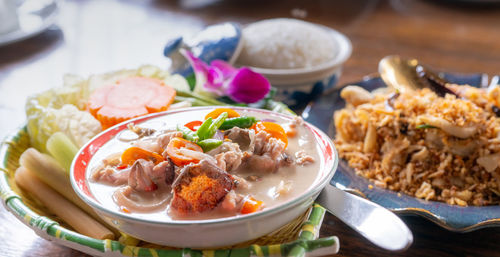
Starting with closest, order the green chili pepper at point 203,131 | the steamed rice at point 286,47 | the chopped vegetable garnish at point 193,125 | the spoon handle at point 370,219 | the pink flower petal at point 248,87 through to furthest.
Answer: the spoon handle at point 370,219, the green chili pepper at point 203,131, the chopped vegetable garnish at point 193,125, the pink flower petal at point 248,87, the steamed rice at point 286,47

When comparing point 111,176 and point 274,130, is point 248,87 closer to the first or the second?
point 274,130

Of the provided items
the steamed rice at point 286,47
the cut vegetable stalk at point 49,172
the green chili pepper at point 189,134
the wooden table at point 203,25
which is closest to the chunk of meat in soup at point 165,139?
the green chili pepper at point 189,134

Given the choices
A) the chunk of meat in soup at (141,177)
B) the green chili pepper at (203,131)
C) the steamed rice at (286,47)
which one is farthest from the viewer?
the steamed rice at (286,47)

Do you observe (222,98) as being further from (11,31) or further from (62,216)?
(11,31)

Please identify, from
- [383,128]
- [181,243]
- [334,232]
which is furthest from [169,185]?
[383,128]

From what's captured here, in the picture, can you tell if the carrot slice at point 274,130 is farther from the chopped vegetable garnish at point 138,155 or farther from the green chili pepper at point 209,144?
the chopped vegetable garnish at point 138,155

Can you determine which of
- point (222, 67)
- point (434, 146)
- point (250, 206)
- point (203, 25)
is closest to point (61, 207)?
point (250, 206)
